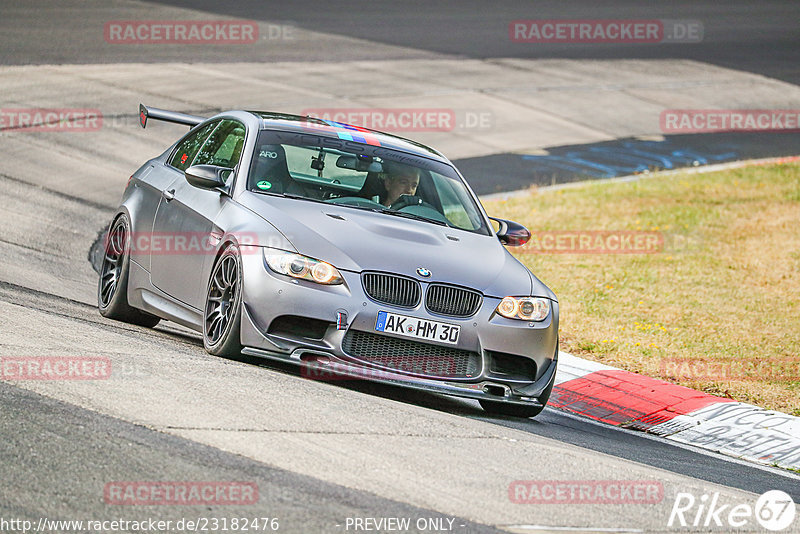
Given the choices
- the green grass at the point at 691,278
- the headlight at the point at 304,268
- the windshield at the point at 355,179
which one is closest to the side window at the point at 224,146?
the windshield at the point at 355,179

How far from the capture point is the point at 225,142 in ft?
28.9

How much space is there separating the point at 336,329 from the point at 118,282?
2.70 meters

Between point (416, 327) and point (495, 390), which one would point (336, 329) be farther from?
point (495, 390)

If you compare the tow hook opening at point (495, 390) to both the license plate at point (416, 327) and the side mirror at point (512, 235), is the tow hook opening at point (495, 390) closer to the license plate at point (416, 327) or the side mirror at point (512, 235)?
the license plate at point (416, 327)

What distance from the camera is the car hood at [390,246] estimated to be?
7.24 metres

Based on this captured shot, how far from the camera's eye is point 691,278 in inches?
547

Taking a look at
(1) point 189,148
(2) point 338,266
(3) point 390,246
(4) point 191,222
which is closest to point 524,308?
(3) point 390,246

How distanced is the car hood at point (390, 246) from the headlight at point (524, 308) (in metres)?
0.06

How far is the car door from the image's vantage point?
7.96 m

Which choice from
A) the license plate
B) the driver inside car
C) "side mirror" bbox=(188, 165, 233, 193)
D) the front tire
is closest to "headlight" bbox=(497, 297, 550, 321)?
the license plate

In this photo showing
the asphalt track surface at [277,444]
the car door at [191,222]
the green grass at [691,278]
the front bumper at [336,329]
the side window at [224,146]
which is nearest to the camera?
the asphalt track surface at [277,444]

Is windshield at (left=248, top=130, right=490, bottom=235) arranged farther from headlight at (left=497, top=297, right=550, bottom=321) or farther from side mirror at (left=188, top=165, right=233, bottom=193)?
headlight at (left=497, top=297, right=550, bottom=321)

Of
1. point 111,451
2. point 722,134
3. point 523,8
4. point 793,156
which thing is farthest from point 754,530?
point 523,8

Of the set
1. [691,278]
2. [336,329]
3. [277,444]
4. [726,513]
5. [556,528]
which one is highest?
[336,329]
